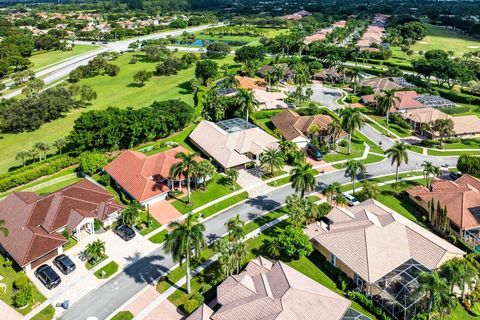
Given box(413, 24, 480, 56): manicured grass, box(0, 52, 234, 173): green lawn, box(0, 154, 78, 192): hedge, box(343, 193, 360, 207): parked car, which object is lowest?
box(0, 52, 234, 173): green lawn

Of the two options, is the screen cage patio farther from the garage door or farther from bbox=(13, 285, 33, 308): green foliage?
the garage door

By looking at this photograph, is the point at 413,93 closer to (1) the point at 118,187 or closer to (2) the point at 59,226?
(1) the point at 118,187

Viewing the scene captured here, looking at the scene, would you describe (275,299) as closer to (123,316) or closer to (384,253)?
(384,253)

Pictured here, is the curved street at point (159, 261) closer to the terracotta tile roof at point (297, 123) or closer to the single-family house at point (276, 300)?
the single-family house at point (276, 300)

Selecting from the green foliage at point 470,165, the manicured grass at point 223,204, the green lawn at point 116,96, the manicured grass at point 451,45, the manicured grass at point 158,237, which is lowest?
the green lawn at point 116,96

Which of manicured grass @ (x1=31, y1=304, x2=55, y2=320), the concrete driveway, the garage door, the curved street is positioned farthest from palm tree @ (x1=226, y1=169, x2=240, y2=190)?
manicured grass @ (x1=31, y1=304, x2=55, y2=320)

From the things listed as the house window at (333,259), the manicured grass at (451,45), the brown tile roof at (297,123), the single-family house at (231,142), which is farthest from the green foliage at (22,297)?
the manicured grass at (451,45)
